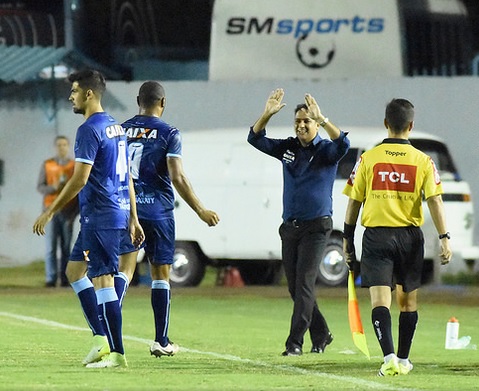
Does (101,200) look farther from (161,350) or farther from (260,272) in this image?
(260,272)

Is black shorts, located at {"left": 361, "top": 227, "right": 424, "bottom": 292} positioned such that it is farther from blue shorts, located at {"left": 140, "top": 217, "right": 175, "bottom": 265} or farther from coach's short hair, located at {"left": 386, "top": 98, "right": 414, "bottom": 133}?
blue shorts, located at {"left": 140, "top": 217, "right": 175, "bottom": 265}

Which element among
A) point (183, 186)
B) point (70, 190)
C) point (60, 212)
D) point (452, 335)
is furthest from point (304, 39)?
point (70, 190)

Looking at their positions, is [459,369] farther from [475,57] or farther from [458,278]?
[475,57]

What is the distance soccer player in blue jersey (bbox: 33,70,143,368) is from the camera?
433 inches

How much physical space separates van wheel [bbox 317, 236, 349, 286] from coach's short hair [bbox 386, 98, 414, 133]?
10788 mm

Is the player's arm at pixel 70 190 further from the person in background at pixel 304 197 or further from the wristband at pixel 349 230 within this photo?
the person in background at pixel 304 197

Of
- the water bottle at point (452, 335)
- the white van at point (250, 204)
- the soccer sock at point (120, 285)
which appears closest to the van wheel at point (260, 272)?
the white van at point (250, 204)

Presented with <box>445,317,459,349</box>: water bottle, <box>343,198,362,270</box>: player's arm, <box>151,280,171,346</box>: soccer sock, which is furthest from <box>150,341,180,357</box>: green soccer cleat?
<box>445,317,459,349</box>: water bottle

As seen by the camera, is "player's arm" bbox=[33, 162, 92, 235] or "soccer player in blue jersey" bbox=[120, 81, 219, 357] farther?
"soccer player in blue jersey" bbox=[120, 81, 219, 357]

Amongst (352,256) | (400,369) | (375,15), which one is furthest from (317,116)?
(375,15)

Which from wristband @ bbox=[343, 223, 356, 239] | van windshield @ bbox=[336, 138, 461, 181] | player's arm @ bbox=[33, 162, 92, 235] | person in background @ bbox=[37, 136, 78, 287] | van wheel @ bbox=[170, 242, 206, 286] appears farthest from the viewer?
van wheel @ bbox=[170, 242, 206, 286]

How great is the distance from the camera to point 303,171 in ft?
42.6

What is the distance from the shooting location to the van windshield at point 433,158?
72.0 feet

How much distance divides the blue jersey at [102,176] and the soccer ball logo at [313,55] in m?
14.1
